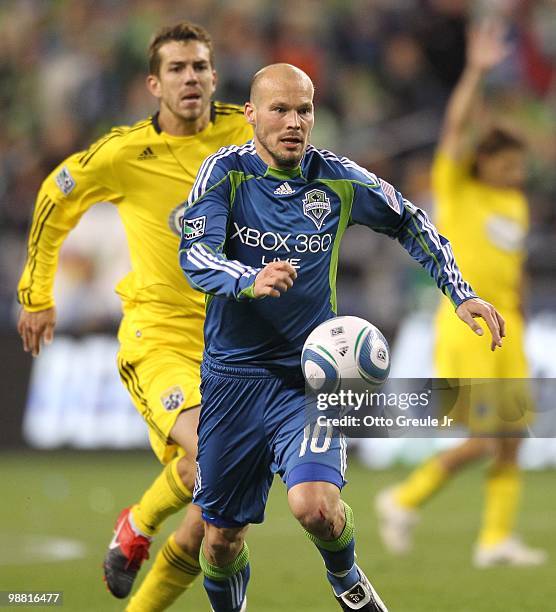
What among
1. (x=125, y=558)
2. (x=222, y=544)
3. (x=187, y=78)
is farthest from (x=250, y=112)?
(x=125, y=558)

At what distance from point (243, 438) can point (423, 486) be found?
3497 mm

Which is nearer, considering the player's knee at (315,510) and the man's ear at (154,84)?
the player's knee at (315,510)

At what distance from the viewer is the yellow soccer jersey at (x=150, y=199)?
6.20 m

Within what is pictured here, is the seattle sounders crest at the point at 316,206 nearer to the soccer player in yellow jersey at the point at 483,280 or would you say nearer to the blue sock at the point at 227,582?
the blue sock at the point at 227,582

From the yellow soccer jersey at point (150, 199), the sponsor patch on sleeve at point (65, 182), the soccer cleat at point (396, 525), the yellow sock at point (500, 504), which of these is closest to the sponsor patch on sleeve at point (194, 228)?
the yellow soccer jersey at point (150, 199)

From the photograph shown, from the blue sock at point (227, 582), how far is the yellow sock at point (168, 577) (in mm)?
334

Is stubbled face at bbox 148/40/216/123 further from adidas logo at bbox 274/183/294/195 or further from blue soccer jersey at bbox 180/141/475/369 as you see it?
adidas logo at bbox 274/183/294/195

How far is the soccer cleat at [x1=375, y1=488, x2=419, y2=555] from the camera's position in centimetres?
834

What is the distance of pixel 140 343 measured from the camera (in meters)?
6.21

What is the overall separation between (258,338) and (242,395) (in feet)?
0.75

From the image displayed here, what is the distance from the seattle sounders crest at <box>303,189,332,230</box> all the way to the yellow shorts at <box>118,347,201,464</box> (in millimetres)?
1202

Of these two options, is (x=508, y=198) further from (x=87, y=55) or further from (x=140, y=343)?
(x=87, y=55)

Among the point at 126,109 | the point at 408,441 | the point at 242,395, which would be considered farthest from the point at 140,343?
the point at 126,109

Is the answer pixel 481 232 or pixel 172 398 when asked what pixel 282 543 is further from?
pixel 172 398
